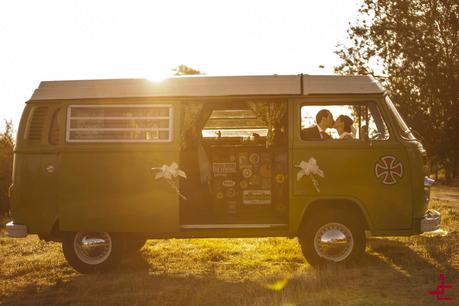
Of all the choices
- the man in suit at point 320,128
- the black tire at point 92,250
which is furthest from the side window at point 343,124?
the black tire at point 92,250

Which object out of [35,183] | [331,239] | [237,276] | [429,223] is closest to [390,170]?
[429,223]

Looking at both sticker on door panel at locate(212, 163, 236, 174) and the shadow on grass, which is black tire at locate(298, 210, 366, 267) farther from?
sticker on door panel at locate(212, 163, 236, 174)

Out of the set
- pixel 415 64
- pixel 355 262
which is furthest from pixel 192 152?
pixel 415 64

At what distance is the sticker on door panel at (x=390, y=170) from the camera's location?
9180 millimetres

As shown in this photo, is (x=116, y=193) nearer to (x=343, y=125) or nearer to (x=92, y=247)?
(x=92, y=247)

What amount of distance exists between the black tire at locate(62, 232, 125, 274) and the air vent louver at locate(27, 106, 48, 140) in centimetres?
149

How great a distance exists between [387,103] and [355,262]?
7.34 feet

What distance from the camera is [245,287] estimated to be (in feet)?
27.6

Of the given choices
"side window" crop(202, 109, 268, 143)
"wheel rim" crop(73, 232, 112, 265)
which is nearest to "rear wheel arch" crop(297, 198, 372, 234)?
"side window" crop(202, 109, 268, 143)

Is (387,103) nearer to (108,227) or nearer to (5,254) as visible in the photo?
(108,227)

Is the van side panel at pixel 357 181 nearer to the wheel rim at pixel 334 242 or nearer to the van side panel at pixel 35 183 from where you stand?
the wheel rim at pixel 334 242

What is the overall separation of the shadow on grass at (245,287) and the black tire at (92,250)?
0.56 ft

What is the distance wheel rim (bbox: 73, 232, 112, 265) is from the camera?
9.69 m

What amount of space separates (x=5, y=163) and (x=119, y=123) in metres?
13.0
